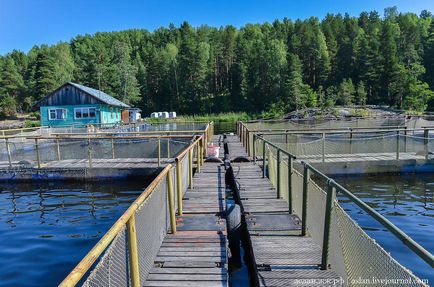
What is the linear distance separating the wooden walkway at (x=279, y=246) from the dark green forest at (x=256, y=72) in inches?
2354

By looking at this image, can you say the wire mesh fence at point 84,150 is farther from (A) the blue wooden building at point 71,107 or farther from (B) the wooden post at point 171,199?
(A) the blue wooden building at point 71,107

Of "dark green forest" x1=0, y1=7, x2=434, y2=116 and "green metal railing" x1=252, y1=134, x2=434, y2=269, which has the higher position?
"dark green forest" x1=0, y1=7, x2=434, y2=116

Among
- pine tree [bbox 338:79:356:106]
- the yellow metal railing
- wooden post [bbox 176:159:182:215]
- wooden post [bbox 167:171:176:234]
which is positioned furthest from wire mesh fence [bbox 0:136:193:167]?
pine tree [bbox 338:79:356:106]

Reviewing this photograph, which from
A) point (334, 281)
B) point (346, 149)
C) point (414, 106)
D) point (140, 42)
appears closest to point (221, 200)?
point (334, 281)

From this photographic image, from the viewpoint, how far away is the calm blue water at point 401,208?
22.4 feet

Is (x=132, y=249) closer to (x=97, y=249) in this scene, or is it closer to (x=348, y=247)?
(x=97, y=249)

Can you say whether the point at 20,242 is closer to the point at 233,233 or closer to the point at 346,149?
the point at 233,233

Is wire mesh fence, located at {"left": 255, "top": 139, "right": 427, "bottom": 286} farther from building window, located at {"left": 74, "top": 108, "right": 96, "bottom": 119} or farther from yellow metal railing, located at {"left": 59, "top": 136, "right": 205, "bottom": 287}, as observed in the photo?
building window, located at {"left": 74, "top": 108, "right": 96, "bottom": 119}

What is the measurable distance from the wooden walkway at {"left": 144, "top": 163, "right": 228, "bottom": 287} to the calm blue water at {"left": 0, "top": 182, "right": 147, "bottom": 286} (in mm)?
2496

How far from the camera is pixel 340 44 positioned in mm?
88375

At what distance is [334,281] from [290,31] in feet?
353

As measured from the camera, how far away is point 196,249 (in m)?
5.29

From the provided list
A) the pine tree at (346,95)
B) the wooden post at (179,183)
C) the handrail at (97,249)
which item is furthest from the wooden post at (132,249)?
the pine tree at (346,95)

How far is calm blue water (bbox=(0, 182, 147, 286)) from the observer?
21.6 feet
